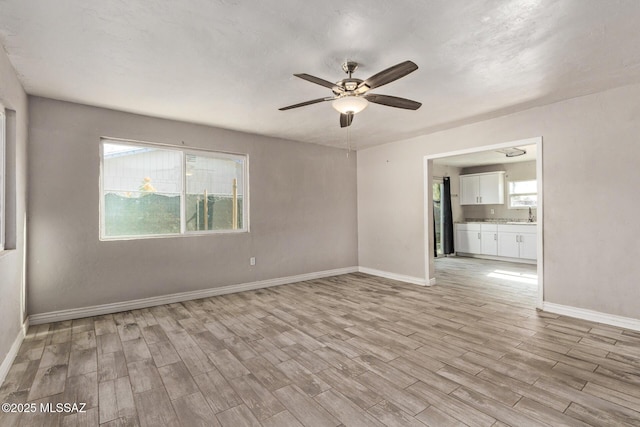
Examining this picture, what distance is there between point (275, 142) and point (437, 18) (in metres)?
3.61

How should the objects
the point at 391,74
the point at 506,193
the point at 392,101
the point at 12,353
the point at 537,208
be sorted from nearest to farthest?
the point at 391,74, the point at 12,353, the point at 392,101, the point at 537,208, the point at 506,193

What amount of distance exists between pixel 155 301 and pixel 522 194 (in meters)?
8.50

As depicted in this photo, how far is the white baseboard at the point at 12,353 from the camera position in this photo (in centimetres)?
229

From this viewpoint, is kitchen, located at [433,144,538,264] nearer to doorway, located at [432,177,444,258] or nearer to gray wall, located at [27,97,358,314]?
doorway, located at [432,177,444,258]

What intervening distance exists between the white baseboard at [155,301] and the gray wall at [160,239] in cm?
7

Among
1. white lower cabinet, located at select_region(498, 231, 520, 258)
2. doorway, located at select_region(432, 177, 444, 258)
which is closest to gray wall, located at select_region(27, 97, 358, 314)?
doorway, located at select_region(432, 177, 444, 258)

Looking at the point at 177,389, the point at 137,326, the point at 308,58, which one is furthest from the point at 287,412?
the point at 308,58

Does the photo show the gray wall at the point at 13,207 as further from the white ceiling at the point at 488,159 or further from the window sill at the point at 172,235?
the white ceiling at the point at 488,159

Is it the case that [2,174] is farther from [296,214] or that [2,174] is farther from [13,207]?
[296,214]

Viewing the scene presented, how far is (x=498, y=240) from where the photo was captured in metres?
7.50

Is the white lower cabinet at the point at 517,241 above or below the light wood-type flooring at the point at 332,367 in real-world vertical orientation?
above

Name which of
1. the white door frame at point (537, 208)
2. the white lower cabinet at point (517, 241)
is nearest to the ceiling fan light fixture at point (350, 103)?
the white door frame at point (537, 208)

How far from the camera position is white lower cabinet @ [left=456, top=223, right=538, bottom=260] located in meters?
6.96

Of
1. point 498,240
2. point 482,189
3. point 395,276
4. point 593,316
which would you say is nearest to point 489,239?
point 498,240
